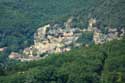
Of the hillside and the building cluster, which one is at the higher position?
the hillside

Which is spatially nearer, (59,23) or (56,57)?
(56,57)

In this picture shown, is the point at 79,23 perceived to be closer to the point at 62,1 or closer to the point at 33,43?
the point at 33,43

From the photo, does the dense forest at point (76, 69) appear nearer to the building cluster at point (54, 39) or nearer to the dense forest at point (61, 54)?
the dense forest at point (61, 54)

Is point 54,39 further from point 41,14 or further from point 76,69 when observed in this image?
point 76,69

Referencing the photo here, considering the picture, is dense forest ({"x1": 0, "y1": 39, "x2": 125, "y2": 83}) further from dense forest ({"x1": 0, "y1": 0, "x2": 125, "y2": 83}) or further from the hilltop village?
the hilltop village

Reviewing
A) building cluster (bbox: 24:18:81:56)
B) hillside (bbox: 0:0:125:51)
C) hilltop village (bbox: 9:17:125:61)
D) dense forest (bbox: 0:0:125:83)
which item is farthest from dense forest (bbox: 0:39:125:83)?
hillside (bbox: 0:0:125:51)

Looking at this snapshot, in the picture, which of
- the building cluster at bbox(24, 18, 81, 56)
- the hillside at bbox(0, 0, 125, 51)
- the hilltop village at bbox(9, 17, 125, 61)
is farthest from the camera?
the hillside at bbox(0, 0, 125, 51)

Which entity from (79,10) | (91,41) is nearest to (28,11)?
(79,10)
